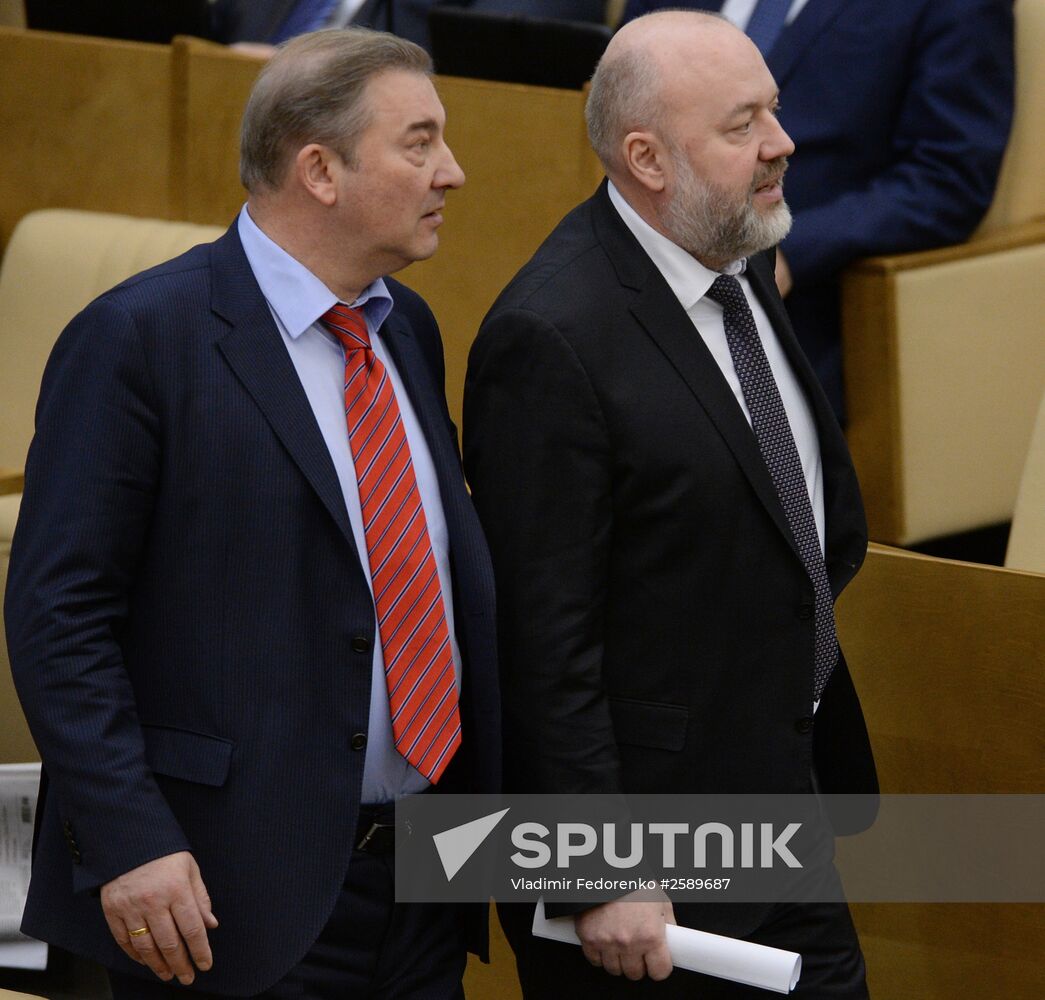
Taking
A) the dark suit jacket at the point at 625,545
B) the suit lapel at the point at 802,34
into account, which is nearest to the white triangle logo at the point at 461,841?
the dark suit jacket at the point at 625,545

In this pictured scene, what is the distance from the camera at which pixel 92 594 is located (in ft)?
4.94

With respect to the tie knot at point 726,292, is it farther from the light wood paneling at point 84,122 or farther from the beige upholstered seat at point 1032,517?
the light wood paneling at point 84,122

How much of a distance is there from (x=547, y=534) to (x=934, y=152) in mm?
1524

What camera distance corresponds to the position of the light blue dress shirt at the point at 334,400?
5.29ft

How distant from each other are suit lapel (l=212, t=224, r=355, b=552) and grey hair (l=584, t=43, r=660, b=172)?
0.44 m

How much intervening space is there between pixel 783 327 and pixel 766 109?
0.81ft

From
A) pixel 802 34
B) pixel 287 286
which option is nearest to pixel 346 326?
pixel 287 286

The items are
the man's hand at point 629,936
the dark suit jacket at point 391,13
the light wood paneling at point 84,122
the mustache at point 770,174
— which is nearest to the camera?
the man's hand at point 629,936

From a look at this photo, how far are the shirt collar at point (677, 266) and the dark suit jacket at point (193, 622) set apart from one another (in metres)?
0.43

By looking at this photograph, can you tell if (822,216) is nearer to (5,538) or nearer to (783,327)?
(783,327)

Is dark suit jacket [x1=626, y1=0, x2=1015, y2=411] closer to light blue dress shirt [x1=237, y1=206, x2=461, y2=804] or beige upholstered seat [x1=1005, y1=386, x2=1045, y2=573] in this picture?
beige upholstered seat [x1=1005, y1=386, x2=1045, y2=573]

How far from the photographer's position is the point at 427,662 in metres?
1.65

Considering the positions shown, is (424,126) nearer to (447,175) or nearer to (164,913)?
(447,175)

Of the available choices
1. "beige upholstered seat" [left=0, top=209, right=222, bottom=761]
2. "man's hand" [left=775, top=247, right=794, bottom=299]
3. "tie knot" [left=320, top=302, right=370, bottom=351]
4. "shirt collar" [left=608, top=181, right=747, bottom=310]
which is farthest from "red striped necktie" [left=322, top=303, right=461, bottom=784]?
"beige upholstered seat" [left=0, top=209, right=222, bottom=761]
